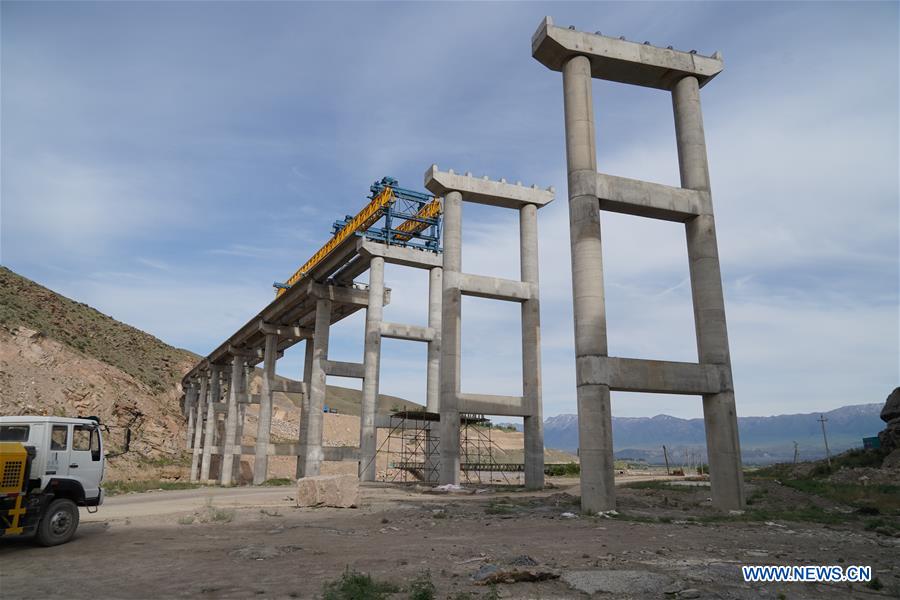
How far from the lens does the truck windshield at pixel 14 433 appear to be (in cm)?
1203

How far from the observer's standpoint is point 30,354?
49.2 m

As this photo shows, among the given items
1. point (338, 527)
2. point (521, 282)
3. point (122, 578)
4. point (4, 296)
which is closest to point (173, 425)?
point (4, 296)

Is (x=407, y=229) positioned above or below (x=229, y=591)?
above

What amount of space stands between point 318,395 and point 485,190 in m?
18.7

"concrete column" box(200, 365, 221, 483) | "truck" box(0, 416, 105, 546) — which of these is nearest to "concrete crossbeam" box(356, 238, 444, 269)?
"truck" box(0, 416, 105, 546)

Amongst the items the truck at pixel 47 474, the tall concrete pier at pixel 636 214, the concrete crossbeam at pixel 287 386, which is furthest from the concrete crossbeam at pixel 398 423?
the truck at pixel 47 474

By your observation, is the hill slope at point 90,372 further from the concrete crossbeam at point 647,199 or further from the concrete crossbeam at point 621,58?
the concrete crossbeam at point 621,58

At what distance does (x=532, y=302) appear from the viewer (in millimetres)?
35625

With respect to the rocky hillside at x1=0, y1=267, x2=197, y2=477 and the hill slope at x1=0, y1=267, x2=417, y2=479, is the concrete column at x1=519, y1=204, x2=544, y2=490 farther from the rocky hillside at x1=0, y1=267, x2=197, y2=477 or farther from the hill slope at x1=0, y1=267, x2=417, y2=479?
the rocky hillside at x1=0, y1=267, x2=197, y2=477

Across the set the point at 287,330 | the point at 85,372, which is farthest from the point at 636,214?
the point at 85,372

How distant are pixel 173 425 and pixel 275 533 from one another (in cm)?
6351

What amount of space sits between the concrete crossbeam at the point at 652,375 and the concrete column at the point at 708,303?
19.7 inches

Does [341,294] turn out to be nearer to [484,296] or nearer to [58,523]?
[484,296]

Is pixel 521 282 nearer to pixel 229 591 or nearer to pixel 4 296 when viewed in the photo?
pixel 229 591
